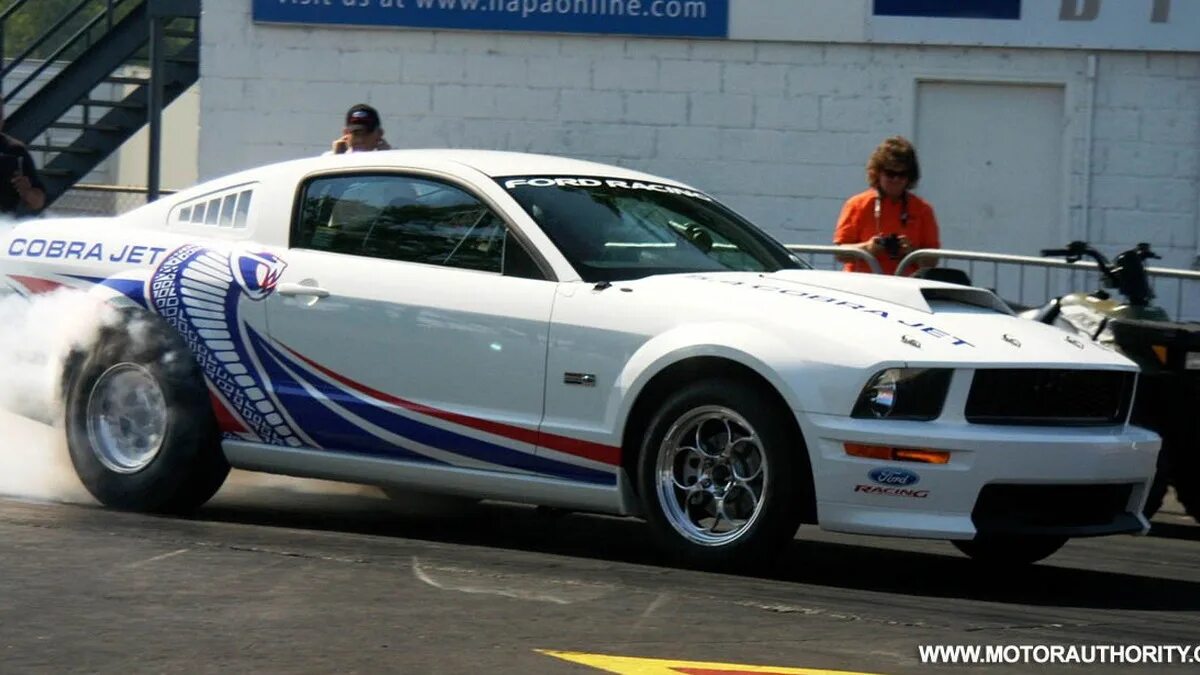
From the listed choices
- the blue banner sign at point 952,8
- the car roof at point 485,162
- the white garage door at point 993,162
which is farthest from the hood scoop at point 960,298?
the blue banner sign at point 952,8

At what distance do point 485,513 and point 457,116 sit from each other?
7166 millimetres

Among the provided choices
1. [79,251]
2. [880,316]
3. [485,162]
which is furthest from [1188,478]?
[79,251]

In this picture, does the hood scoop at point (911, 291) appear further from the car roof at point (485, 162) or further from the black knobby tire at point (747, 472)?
the car roof at point (485, 162)

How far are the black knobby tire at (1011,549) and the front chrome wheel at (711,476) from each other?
0.90 meters

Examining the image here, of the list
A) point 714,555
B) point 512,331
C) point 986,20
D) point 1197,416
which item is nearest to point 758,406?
point 714,555

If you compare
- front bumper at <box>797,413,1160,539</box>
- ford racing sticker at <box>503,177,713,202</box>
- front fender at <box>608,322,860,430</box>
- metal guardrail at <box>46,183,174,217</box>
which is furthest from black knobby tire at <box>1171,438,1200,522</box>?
metal guardrail at <box>46,183,174,217</box>

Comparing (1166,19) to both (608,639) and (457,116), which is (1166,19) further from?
(608,639)

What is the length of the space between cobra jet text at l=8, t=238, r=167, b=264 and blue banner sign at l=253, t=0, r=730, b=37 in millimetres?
7184

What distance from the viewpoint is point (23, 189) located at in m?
11.6

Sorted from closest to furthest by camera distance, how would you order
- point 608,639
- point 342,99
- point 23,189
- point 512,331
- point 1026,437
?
1. point 608,639
2. point 1026,437
3. point 512,331
4. point 23,189
5. point 342,99

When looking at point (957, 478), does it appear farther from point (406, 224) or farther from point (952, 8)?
point (952, 8)

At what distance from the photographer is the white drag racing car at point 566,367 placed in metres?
6.78

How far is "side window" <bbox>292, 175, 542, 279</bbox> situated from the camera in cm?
771

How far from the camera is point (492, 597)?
6.52 metres
